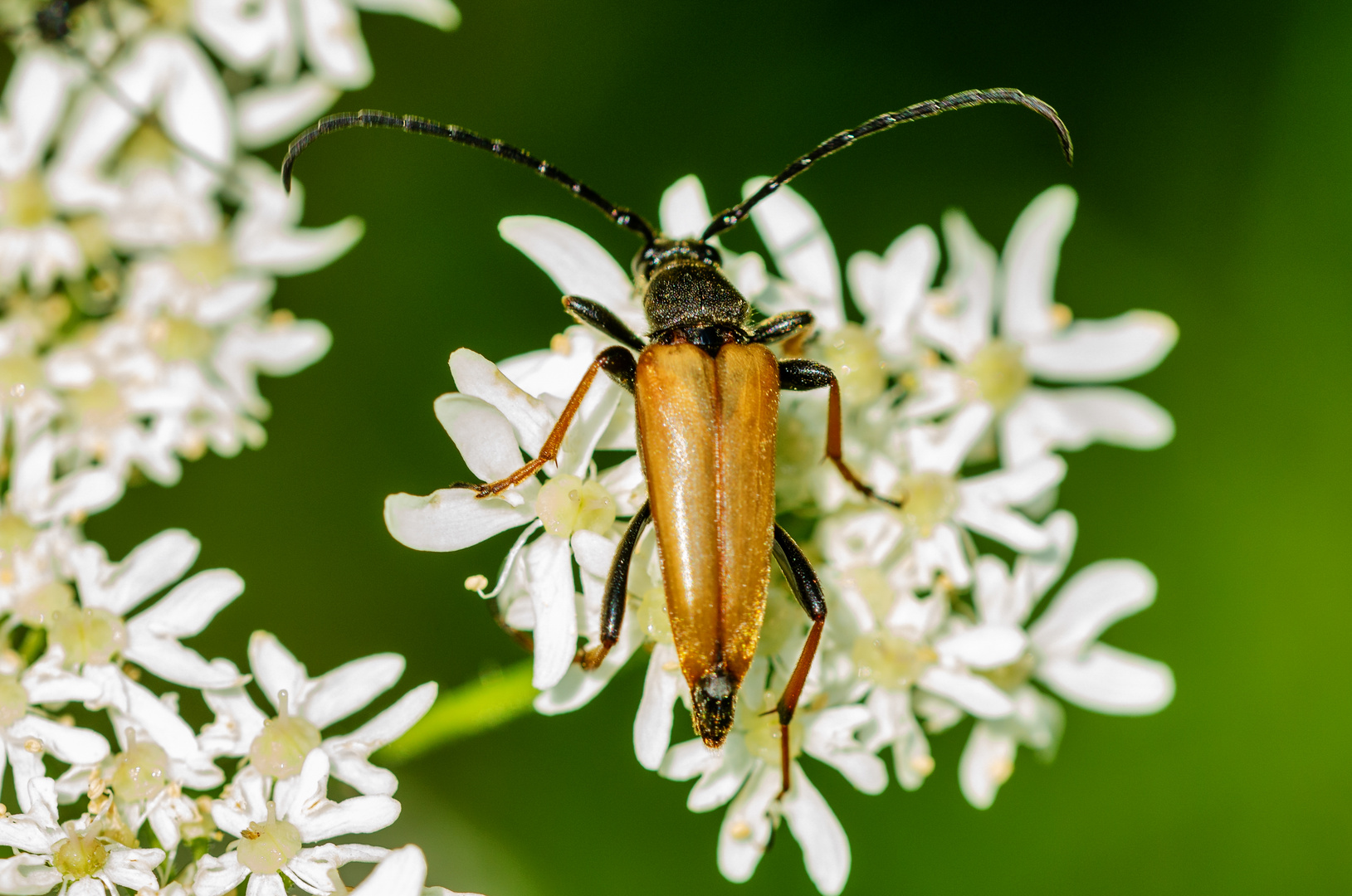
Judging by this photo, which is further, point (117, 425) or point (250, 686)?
point (250, 686)

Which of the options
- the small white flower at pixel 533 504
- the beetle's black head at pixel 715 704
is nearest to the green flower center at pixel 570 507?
the small white flower at pixel 533 504

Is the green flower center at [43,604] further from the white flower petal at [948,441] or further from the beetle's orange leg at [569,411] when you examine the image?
the white flower petal at [948,441]

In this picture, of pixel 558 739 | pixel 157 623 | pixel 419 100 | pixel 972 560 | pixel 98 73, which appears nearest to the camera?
pixel 157 623

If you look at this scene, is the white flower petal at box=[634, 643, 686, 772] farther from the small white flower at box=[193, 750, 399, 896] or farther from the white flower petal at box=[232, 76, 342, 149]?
the white flower petal at box=[232, 76, 342, 149]

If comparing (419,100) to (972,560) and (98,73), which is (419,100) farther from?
(972,560)

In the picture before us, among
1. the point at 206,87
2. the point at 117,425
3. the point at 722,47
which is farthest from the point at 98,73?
the point at 722,47

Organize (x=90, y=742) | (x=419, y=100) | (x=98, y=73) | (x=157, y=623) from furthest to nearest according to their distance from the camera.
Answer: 1. (x=419, y=100)
2. (x=98, y=73)
3. (x=157, y=623)
4. (x=90, y=742)
